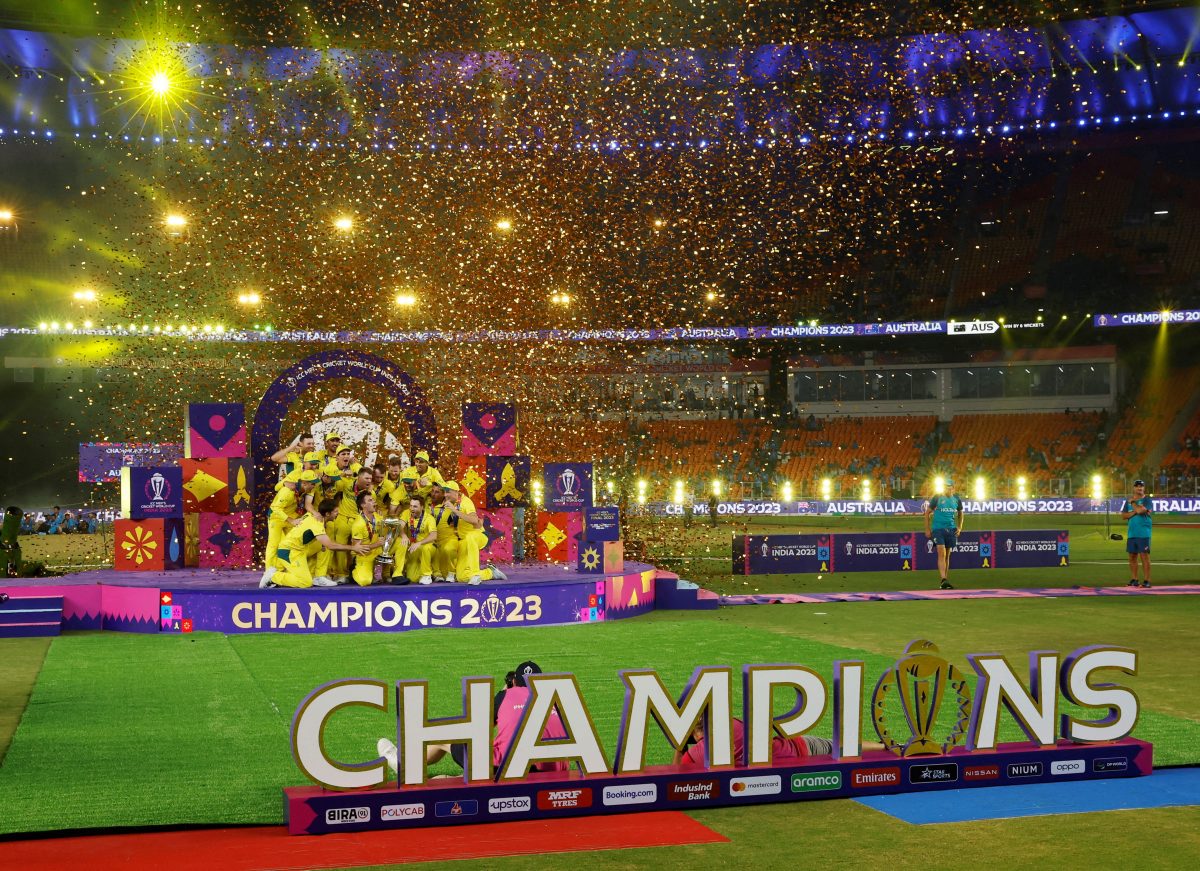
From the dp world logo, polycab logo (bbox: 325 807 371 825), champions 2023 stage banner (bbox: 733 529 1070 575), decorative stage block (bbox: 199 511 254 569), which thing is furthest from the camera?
champions 2023 stage banner (bbox: 733 529 1070 575)

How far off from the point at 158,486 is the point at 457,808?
46.1 feet

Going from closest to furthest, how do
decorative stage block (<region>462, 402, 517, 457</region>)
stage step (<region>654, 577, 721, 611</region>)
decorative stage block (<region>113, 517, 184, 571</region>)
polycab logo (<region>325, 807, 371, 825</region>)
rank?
polycab logo (<region>325, 807, 371, 825</region>) → stage step (<region>654, 577, 721, 611</region>) → decorative stage block (<region>113, 517, 184, 571</region>) → decorative stage block (<region>462, 402, 517, 457</region>)

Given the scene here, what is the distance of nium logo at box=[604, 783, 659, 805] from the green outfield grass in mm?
15120

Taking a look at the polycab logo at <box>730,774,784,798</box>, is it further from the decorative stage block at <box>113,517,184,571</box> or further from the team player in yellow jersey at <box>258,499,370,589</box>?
the decorative stage block at <box>113,517,184,571</box>

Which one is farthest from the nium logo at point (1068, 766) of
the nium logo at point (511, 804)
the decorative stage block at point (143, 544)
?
the decorative stage block at point (143, 544)

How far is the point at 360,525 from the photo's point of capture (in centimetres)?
1820

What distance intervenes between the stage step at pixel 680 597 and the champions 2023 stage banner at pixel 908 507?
81.2 ft

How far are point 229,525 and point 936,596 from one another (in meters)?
11.9

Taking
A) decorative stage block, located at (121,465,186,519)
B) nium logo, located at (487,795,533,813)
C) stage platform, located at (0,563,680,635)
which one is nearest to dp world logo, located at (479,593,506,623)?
stage platform, located at (0,563,680,635)

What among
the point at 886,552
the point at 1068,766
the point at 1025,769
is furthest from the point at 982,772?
the point at 886,552

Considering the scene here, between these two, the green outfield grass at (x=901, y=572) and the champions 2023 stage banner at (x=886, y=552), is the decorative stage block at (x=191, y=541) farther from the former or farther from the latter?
the champions 2023 stage banner at (x=886, y=552)

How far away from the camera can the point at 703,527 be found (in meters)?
41.8

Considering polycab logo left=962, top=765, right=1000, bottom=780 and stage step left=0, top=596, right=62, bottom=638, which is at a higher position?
stage step left=0, top=596, right=62, bottom=638

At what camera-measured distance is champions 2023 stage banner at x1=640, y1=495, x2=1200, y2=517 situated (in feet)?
152
